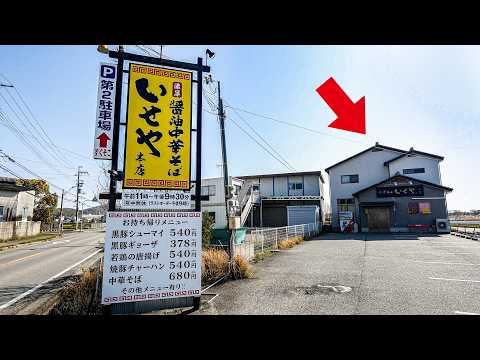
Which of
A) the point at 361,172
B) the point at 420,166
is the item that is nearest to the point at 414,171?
the point at 420,166

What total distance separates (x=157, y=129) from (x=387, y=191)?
2255 centimetres

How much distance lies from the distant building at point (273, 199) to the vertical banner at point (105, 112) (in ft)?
56.8

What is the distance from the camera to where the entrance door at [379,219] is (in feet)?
70.4

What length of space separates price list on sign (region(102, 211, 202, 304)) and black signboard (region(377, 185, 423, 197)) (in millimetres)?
21905

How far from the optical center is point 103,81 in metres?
4.43

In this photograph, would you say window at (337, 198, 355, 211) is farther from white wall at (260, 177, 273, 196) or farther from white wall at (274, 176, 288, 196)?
white wall at (260, 177, 273, 196)

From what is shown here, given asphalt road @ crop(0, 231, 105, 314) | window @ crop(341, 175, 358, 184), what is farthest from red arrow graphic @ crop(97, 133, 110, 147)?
window @ crop(341, 175, 358, 184)

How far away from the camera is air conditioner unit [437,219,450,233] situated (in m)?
19.4

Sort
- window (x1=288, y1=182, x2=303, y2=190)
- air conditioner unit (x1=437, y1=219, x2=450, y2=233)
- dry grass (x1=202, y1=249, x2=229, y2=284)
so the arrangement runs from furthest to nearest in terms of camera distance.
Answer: window (x1=288, y1=182, x2=303, y2=190)
air conditioner unit (x1=437, y1=219, x2=450, y2=233)
dry grass (x1=202, y1=249, x2=229, y2=284)

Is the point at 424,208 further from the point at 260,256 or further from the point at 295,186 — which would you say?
the point at 260,256

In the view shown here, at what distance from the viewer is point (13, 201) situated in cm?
2359
